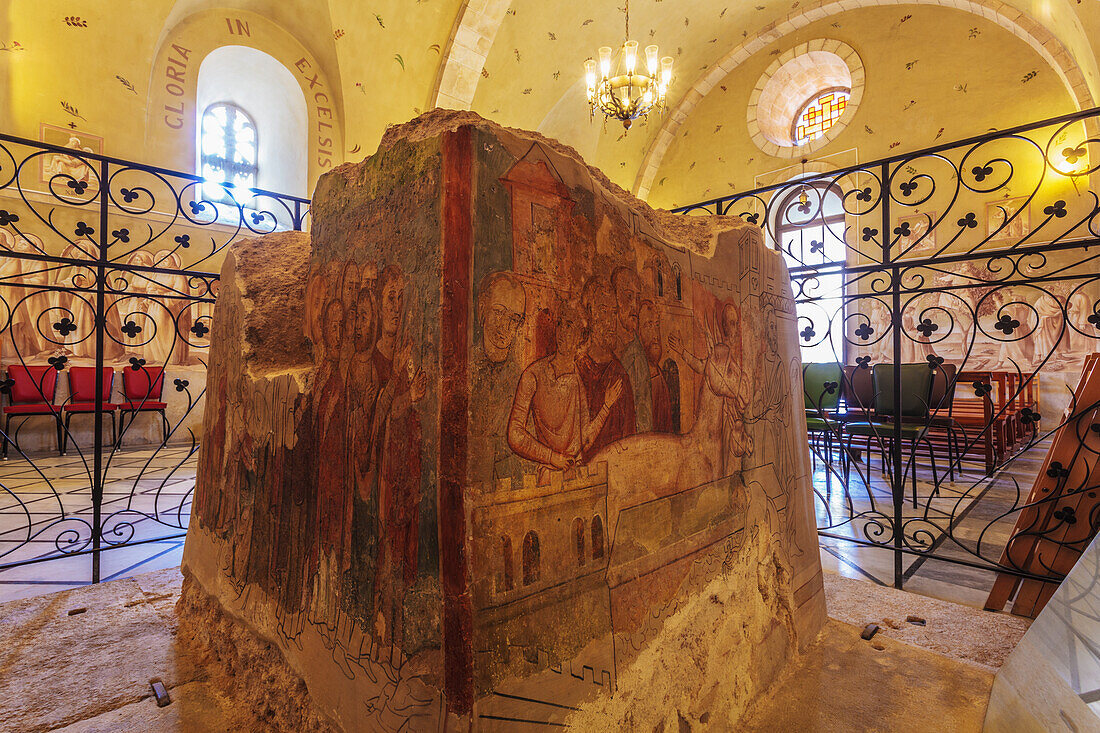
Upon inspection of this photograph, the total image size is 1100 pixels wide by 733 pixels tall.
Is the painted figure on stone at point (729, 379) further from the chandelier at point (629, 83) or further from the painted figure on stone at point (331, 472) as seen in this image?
the chandelier at point (629, 83)

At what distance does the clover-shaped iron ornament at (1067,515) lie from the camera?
7.75 feet

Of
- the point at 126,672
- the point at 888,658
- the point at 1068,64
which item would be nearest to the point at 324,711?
the point at 126,672

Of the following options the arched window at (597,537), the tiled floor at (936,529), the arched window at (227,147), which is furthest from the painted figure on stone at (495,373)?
the arched window at (227,147)

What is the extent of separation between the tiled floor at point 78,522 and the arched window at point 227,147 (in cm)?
431

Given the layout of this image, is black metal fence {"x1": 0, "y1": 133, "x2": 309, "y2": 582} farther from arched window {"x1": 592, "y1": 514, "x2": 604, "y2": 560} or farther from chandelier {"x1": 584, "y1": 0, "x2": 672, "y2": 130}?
arched window {"x1": 592, "y1": 514, "x2": 604, "y2": 560}

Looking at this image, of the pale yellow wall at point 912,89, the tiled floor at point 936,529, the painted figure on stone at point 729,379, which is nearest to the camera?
the painted figure on stone at point 729,379

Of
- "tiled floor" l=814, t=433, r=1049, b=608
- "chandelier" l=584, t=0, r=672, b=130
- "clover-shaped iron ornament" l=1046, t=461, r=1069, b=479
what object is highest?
"chandelier" l=584, t=0, r=672, b=130

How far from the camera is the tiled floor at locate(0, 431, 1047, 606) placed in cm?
282

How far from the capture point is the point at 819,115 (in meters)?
9.55

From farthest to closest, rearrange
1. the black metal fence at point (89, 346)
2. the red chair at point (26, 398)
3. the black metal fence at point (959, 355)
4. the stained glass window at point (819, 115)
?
the stained glass window at point (819, 115) < the red chair at point (26, 398) < the black metal fence at point (89, 346) < the black metal fence at point (959, 355)

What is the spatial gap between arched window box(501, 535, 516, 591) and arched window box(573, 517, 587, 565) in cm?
19

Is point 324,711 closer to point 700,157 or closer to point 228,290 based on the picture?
point 228,290

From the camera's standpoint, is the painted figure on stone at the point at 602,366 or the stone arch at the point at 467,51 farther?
the stone arch at the point at 467,51

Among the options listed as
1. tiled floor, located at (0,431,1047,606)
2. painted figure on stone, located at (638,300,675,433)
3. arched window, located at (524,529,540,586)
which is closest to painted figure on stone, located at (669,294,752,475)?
painted figure on stone, located at (638,300,675,433)
